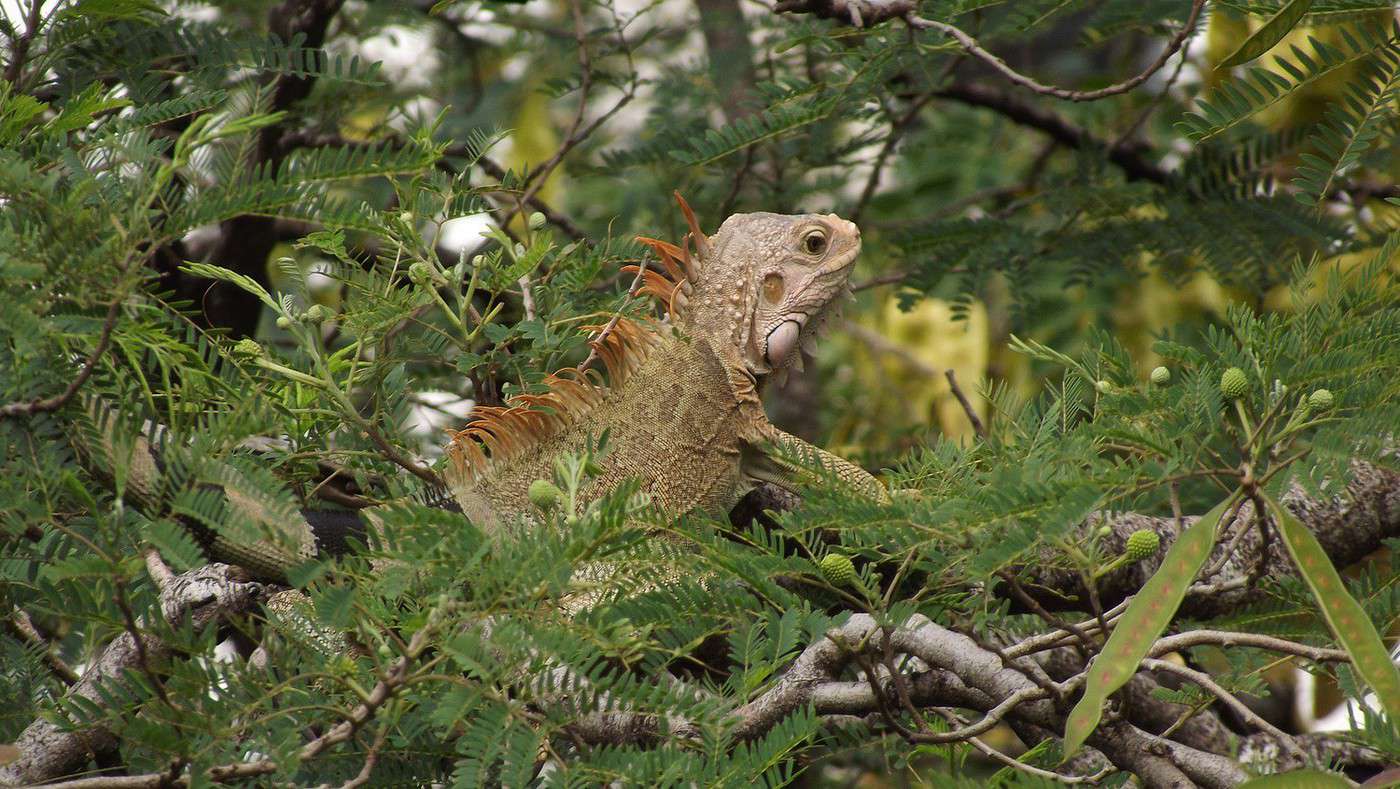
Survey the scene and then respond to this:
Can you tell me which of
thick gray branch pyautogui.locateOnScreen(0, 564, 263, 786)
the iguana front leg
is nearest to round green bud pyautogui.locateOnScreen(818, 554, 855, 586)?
the iguana front leg

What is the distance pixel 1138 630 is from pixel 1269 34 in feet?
4.35

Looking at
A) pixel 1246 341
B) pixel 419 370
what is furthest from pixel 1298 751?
pixel 419 370

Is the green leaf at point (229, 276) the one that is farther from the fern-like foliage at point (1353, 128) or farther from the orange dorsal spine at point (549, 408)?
the fern-like foliage at point (1353, 128)

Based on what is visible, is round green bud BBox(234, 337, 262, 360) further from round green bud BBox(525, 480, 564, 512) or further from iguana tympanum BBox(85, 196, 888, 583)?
round green bud BBox(525, 480, 564, 512)

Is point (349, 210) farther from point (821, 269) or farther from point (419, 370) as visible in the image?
point (419, 370)

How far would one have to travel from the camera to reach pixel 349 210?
7.75 ft

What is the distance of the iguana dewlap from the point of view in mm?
3062

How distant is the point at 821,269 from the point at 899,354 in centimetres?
325

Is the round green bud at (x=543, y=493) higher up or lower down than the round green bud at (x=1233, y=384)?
higher up

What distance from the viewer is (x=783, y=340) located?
3.59m

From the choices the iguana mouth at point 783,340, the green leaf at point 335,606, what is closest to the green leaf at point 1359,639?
the green leaf at point 335,606

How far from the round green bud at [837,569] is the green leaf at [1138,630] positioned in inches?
18.2

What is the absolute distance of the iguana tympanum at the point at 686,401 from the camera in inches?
119

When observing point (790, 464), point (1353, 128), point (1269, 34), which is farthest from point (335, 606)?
point (1353, 128)
